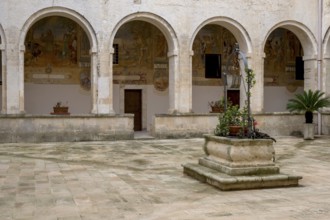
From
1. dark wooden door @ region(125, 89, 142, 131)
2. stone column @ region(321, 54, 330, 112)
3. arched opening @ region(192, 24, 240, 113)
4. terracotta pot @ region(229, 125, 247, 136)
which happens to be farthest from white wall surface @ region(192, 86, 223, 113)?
terracotta pot @ region(229, 125, 247, 136)

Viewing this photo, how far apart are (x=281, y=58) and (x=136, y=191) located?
16246mm

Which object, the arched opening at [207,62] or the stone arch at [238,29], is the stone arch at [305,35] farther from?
the arched opening at [207,62]

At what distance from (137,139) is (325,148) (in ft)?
21.6

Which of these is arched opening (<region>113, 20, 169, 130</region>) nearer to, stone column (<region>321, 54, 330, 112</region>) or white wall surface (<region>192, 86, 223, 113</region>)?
white wall surface (<region>192, 86, 223, 113</region>)

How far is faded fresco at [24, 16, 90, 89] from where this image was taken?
58.6 feet

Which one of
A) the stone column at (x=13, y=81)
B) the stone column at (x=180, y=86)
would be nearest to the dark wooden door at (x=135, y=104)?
the stone column at (x=180, y=86)

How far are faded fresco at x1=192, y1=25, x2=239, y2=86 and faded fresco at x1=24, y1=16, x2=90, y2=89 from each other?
5.09 m

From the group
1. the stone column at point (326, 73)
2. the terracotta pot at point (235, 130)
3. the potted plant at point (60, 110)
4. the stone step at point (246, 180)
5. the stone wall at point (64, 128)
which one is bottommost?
the stone step at point (246, 180)

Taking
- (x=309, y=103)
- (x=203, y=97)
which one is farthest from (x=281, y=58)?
(x=309, y=103)

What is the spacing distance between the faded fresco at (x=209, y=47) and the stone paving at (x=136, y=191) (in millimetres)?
8604

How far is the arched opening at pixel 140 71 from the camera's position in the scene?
18938 mm

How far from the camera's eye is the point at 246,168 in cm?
734

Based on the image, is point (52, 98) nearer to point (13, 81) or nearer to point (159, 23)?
point (13, 81)

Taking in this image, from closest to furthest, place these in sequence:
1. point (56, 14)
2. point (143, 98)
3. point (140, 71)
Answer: point (56, 14)
point (140, 71)
point (143, 98)
